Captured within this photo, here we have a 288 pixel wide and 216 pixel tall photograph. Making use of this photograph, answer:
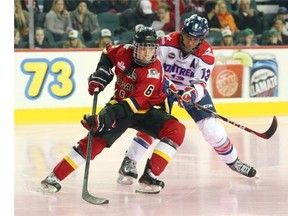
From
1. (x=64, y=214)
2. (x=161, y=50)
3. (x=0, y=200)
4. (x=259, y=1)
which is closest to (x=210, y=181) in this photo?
(x=161, y=50)

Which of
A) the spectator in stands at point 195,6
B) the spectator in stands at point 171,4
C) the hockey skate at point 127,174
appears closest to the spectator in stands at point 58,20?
the spectator in stands at point 171,4

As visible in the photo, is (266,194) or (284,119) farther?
(284,119)

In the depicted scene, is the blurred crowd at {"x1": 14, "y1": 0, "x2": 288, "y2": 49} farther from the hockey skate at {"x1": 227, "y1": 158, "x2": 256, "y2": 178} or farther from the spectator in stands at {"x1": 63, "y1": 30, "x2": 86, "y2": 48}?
the hockey skate at {"x1": 227, "y1": 158, "x2": 256, "y2": 178}

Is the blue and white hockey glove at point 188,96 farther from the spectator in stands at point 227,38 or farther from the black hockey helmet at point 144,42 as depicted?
the spectator in stands at point 227,38

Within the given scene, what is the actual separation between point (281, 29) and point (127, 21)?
1938 millimetres

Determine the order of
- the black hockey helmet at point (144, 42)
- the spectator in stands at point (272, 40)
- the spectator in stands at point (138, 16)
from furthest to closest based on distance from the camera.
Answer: the spectator in stands at point (272, 40)
the spectator in stands at point (138, 16)
the black hockey helmet at point (144, 42)

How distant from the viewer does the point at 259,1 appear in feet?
31.4

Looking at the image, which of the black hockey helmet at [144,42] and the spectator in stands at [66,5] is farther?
the spectator in stands at [66,5]

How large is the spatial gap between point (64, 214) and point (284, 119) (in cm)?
511

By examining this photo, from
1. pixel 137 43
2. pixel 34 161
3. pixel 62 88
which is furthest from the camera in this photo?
pixel 62 88

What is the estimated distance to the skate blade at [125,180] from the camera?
4.68 meters

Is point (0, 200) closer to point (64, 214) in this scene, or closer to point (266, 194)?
point (64, 214)

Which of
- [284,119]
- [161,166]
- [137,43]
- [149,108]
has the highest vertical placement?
[137,43]

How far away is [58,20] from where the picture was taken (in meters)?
8.66
